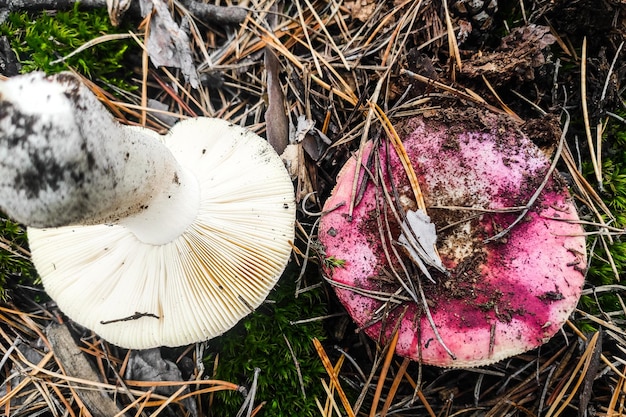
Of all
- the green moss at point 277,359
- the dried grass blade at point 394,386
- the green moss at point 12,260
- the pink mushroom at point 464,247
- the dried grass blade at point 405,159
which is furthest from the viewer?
the green moss at point 12,260

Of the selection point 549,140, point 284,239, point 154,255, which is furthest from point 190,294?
point 549,140

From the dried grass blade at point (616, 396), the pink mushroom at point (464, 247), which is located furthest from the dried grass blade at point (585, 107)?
the dried grass blade at point (616, 396)

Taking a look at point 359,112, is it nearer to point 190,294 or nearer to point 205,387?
point 190,294

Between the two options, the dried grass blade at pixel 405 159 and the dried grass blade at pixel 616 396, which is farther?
the dried grass blade at pixel 616 396

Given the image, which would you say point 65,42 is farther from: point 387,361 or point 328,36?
point 387,361

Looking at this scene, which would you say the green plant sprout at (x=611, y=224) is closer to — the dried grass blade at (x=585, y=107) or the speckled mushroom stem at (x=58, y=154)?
the dried grass blade at (x=585, y=107)

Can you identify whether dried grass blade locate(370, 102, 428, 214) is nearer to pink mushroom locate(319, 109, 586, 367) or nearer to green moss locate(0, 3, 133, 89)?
pink mushroom locate(319, 109, 586, 367)
